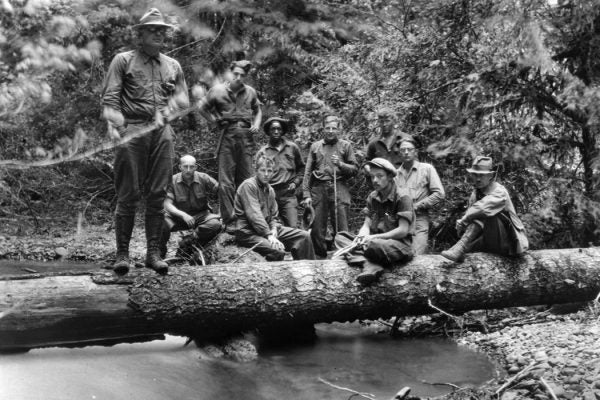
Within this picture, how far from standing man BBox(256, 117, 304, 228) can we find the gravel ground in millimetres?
3272

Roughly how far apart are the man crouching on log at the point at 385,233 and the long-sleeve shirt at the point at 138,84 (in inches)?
95.7

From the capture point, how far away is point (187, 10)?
34.0 ft

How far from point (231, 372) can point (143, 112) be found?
8.62 feet

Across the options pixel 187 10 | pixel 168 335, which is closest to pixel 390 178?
pixel 168 335

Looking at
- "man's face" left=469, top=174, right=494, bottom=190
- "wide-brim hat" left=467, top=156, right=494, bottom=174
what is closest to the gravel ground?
"man's face" left=469, top=174, right=494, bottom=190

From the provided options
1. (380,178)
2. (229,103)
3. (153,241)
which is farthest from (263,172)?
(153,241)

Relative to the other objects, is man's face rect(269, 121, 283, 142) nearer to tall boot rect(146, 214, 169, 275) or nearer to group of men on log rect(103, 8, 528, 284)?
group of men on log rect(103, 8, 528, 284)

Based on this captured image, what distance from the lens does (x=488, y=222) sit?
7.21 m

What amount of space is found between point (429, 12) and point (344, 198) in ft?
13.5

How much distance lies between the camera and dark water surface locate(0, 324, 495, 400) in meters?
5.07

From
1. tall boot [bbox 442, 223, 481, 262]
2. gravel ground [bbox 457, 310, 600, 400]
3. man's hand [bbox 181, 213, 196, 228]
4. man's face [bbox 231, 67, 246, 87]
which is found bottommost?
gravel ground [bbox 457, 310, 600, 400]

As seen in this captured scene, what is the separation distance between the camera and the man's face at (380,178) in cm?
682

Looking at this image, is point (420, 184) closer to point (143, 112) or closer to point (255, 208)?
point (255, 208)

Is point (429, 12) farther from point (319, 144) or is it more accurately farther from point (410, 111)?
point (319, 144)
